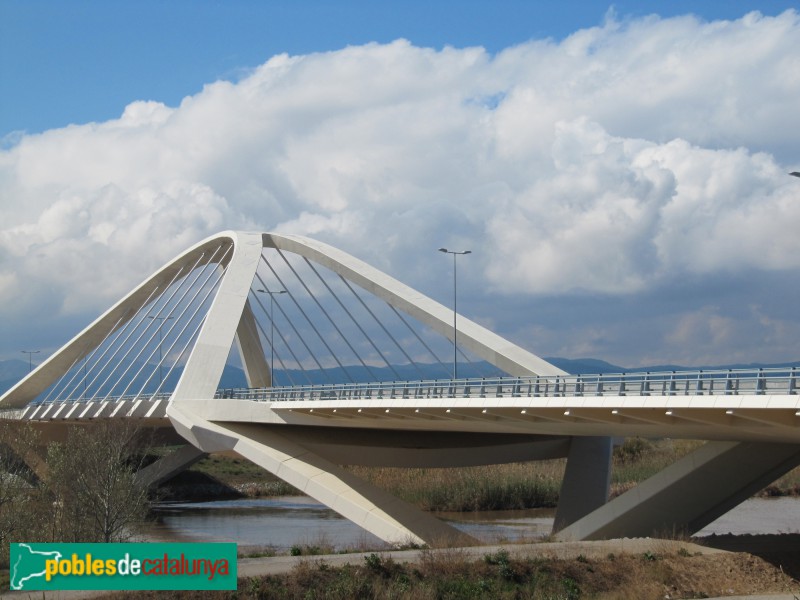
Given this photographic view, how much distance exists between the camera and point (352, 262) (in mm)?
47906

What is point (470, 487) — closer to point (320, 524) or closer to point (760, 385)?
point (320, 524)

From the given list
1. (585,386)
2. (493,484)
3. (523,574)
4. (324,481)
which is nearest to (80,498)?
(324,481)

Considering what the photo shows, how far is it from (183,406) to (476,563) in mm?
18490

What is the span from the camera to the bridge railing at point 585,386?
24.1 m

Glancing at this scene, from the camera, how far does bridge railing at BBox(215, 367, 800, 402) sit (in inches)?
947

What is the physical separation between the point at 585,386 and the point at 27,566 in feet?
49.4

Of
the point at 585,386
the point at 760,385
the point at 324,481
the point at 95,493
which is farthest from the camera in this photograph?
the point at 324,481

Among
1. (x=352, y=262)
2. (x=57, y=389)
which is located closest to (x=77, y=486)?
(x=352, y=262)

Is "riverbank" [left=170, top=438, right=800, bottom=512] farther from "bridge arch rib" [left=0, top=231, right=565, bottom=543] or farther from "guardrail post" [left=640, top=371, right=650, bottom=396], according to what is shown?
"guardrail post" [left=640, top=371, right=650, bottom=396]

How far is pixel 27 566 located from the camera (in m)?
22.0

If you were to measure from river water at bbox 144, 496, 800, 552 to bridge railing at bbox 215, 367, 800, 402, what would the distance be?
17.9 feet

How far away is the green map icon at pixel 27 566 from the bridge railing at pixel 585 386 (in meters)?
14.1

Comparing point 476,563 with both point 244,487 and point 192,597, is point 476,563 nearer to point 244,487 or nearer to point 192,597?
point 192,597

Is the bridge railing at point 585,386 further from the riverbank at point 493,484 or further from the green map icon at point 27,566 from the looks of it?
the riverbank at point 493,484
